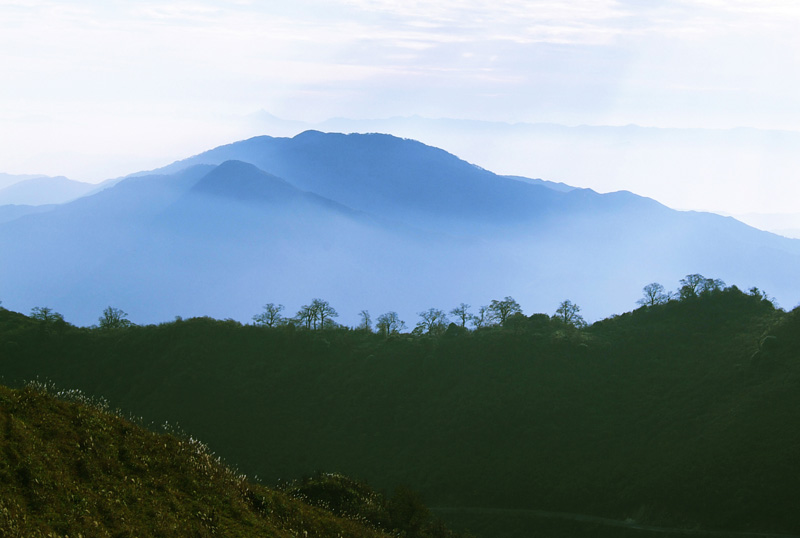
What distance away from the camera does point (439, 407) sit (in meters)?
84.0

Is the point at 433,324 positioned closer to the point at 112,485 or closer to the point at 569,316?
the point at 569,316

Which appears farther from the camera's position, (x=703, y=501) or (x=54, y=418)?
(x=703, y=501)

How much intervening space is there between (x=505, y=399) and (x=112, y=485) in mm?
64713

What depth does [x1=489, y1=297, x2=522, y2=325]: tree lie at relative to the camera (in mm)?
109250

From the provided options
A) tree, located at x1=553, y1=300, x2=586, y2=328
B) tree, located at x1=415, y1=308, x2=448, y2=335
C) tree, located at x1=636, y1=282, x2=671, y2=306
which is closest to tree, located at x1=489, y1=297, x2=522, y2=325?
tree, located at x1=553, y1=300, x2=586, y2=328

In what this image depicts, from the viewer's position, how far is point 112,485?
22391 millimetres

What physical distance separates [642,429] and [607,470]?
27.4ft

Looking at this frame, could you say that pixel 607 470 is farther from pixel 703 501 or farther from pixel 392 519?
pixel 392 519

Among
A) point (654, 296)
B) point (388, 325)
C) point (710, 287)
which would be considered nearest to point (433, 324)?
point (388, 325)

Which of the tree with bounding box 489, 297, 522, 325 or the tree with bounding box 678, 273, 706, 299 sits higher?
the tree with bounding box 678, 273, 706, 299

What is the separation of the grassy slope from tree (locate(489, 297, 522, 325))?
82.3 m

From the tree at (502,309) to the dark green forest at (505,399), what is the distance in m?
3.17

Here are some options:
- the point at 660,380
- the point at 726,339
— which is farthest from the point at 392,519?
the point at 726,339

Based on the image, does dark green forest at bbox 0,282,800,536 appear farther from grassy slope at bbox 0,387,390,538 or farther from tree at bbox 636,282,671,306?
grassy slope at bbox 0,387,390,538
